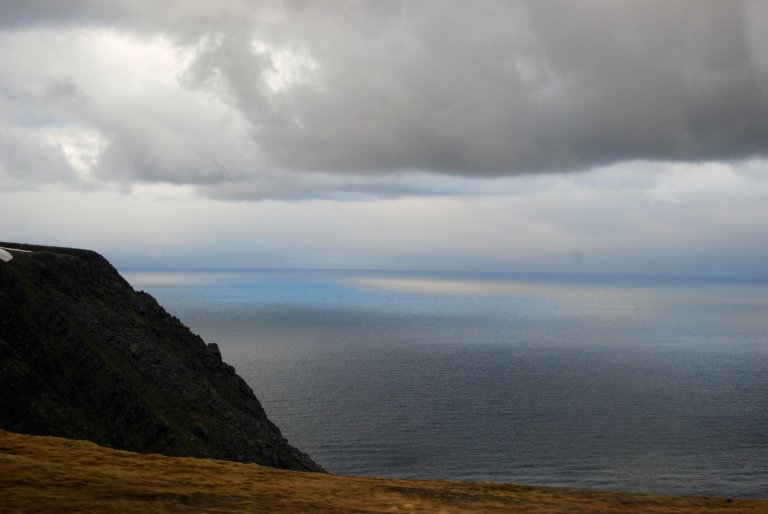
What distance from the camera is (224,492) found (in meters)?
21.4

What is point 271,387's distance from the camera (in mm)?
118750

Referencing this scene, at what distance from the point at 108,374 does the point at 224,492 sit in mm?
41032

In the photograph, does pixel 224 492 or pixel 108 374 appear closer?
pixel 224 492

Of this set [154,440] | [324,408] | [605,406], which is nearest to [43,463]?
[154,440]

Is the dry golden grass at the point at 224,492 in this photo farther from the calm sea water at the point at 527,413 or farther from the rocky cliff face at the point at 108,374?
the calm sea water at the point at 527,413

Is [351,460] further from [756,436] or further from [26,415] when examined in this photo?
[756,436]

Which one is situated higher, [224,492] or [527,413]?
[224,492]

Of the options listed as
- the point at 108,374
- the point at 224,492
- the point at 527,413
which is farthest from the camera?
the point at 527,413

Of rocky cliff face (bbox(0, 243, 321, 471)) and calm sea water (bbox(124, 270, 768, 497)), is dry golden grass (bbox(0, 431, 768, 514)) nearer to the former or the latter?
rocky cliff face (bbox(0, 243, 321, 471))

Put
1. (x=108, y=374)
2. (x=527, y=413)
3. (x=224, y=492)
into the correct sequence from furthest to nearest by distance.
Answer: (x=527, y=413) → (x=108, y=374) → (x=224, y=492)

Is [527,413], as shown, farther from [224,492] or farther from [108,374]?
[224,492]

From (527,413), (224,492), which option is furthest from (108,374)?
(527,413)

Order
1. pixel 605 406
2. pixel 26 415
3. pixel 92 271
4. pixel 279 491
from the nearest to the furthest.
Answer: pixel 279 491 → pixel 26 415 → pixel 92 271 → pixel 605 406

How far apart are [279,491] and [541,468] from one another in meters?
61.3
